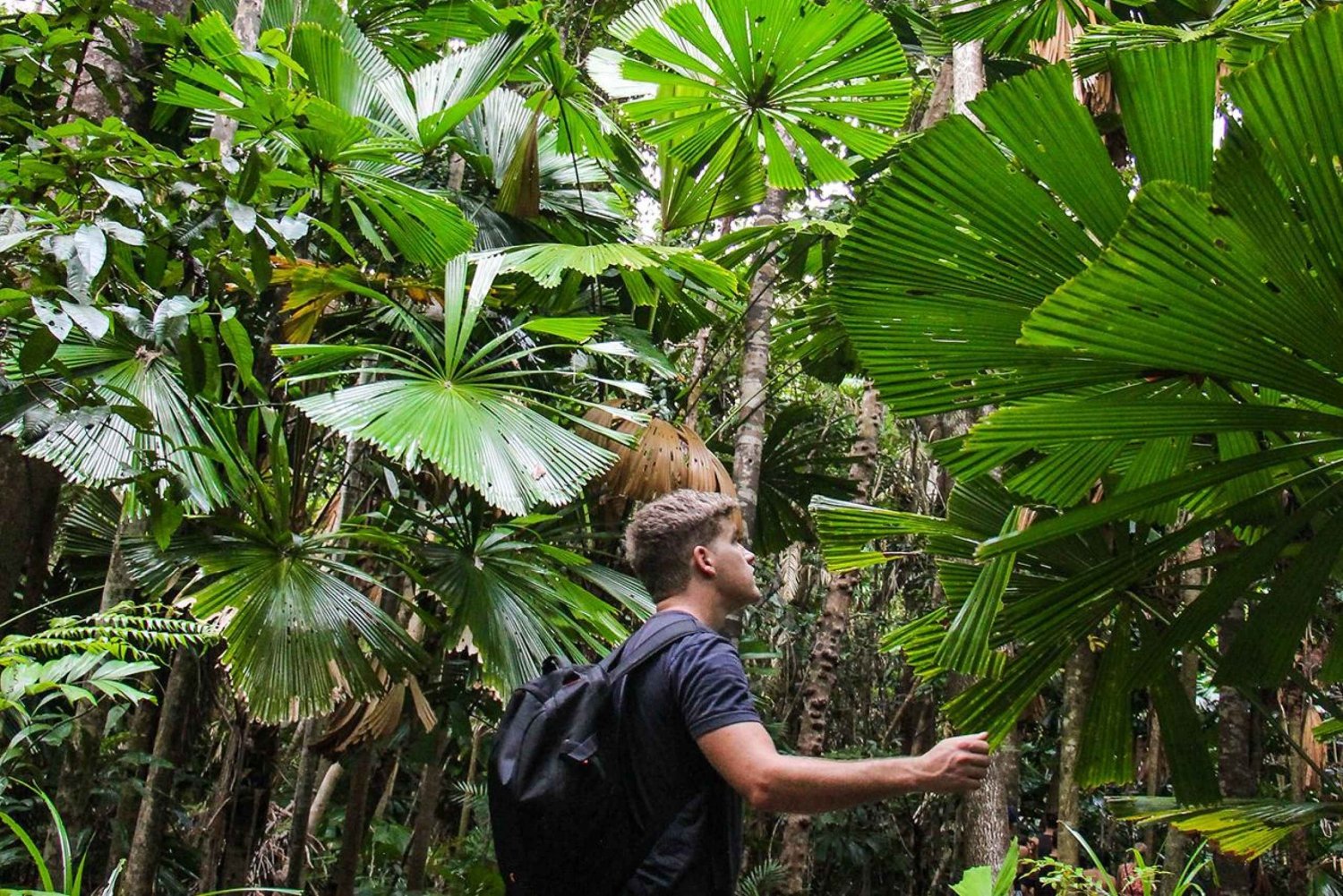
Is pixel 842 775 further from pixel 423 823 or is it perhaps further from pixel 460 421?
pixel 423 823

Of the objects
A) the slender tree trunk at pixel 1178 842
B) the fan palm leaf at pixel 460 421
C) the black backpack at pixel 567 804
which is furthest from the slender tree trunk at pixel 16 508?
the slender tree trunk at pixel 1178 842

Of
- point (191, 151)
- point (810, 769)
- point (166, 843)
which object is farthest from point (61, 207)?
point (166, 843)

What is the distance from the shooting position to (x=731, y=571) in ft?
6.50

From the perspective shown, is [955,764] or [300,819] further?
[300,819]

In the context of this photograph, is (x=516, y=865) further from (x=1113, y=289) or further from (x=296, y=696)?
(x=296, y=696)

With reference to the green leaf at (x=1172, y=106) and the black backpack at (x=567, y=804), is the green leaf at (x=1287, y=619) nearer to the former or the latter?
the green leaf at (x=1172, y=106)

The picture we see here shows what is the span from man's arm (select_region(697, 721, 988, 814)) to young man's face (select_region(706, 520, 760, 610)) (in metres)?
0.41

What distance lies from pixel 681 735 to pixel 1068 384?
84cm

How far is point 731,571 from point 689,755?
1.27ft

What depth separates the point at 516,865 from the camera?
5.49 ft

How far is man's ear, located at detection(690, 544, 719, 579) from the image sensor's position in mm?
1977

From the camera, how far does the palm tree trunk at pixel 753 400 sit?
5059mm

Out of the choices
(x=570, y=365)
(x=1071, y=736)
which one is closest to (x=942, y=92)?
(x=570, y=365)

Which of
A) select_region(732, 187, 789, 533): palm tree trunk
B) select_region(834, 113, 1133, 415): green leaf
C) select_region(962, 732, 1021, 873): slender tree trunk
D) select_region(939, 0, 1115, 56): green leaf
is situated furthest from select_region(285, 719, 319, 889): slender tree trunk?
select_region(939, 0, 1115, 56): green leaf
